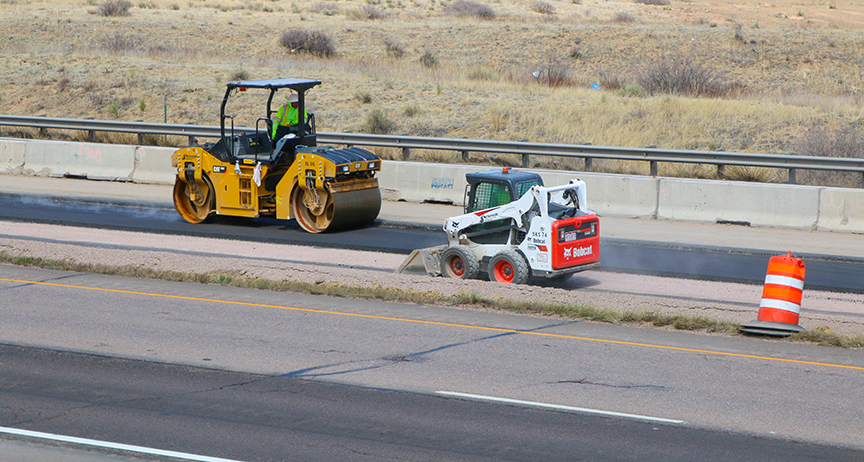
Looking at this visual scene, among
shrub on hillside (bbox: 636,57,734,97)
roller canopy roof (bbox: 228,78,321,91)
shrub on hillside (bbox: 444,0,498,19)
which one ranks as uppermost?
shrub on hillside (bbox: 444,0,498,19)

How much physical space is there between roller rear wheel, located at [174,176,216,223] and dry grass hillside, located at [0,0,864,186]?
9.11 metres

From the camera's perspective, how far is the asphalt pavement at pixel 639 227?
1566cm

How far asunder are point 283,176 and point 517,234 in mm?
5890

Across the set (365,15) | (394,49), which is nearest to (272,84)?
(394,49)

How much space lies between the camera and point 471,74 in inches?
1484

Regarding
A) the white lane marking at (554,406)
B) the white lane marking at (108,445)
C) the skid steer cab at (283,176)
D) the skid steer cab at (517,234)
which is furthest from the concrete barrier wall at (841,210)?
the white lane marking at (108,445)

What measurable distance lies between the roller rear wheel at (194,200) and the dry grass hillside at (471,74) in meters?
9.11

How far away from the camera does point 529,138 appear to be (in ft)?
91.5

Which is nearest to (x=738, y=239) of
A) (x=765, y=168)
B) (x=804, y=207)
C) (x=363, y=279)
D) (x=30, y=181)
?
(x=804, y=207)

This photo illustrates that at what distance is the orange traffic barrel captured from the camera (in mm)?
10133

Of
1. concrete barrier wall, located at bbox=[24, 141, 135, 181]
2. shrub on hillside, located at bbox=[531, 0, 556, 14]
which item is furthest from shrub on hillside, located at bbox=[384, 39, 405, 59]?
shrub on hillside, located at bbox=[531, 0, 556, 14]

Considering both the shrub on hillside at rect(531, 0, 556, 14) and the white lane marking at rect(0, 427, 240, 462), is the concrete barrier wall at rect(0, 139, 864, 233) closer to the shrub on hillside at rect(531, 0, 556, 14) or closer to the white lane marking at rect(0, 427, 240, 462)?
the white lane marking at rect(0, 427, 240, 462)

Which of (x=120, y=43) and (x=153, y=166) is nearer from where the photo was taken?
(x=153, y=166)

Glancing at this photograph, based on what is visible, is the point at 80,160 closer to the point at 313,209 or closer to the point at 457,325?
the point at 313,209
